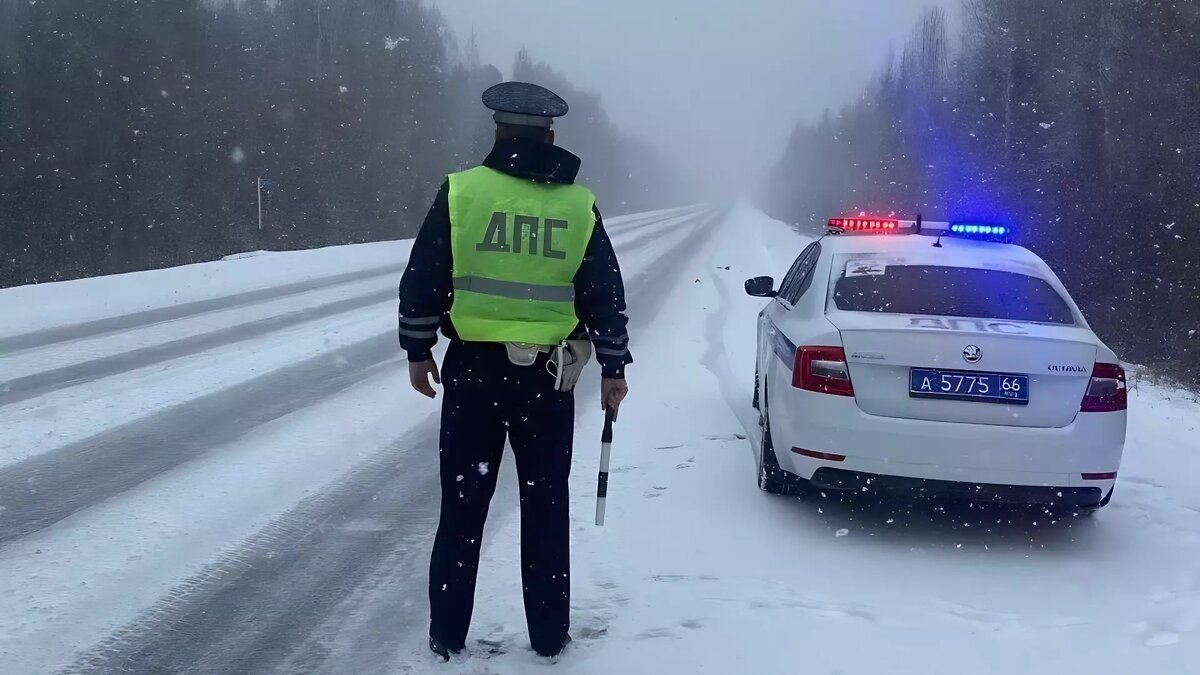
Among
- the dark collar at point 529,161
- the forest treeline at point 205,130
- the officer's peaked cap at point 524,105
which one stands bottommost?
the forest treeline at point 205,130

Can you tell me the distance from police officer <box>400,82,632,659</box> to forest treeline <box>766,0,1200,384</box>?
13.2 ft

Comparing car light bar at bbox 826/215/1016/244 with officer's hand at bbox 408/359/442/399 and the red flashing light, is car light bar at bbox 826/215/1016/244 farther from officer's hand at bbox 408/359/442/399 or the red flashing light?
officer's hand at bbox 408/359/442/399

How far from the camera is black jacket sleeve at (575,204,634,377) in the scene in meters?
3.25

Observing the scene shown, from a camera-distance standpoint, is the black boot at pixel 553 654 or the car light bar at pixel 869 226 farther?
the car light bar at pixel 869 226

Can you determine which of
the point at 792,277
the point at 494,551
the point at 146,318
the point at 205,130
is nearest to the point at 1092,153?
the point at 792,277

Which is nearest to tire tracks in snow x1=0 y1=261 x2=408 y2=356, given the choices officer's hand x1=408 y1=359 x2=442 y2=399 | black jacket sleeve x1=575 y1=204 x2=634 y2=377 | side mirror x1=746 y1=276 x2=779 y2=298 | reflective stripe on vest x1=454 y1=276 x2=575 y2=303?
side mirror x1=746 y1=276 x2=779 y2=298

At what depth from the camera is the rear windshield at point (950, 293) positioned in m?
5.15

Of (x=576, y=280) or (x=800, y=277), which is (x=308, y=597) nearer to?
(x=576, y=280)

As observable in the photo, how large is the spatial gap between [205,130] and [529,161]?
45.0 m

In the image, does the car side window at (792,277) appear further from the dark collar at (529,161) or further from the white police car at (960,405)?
the dark collar at (529,161)

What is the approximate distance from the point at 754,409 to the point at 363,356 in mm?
4017

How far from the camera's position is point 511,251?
3.13 meters

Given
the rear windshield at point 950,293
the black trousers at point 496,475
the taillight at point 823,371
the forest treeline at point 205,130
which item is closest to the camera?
the black trousers at point 496,475

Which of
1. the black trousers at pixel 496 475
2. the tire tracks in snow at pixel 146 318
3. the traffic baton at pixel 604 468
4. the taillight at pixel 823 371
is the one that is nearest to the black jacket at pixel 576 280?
the black trousers at pixel 496 475
